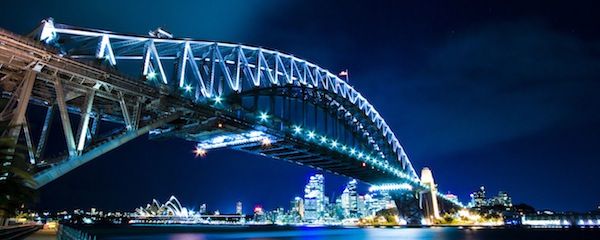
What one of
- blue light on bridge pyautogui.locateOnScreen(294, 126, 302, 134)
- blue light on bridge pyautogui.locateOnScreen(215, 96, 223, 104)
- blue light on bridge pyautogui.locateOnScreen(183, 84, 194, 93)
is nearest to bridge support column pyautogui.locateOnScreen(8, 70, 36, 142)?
blue light on bridge pyautogui.locateOnScreen(183, 84, 194, 93)

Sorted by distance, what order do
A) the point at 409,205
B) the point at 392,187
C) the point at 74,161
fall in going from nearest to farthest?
the point at 74,161 → the point at 392,187 → the point at 409,205

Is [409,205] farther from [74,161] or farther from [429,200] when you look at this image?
[74,161]

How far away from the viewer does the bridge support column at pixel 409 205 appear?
9038 cm

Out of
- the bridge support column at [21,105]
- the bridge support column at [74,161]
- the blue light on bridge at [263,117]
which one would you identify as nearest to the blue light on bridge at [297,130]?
the blue light on bridge at [263,117]

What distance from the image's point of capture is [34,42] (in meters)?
18.4

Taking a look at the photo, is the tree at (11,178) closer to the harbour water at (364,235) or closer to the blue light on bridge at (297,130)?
the blue light on bridge at (297,130)

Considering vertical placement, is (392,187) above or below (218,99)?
below

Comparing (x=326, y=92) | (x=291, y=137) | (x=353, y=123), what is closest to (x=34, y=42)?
(x=291, y=137)

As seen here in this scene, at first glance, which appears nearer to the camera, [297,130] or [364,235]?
[297,130]

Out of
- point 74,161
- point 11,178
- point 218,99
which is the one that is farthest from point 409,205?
point 11,178

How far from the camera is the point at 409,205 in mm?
92312

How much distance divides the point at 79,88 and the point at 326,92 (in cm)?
4313

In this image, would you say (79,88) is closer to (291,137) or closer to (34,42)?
(34,42)

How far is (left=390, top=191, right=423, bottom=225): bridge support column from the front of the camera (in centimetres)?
9038
